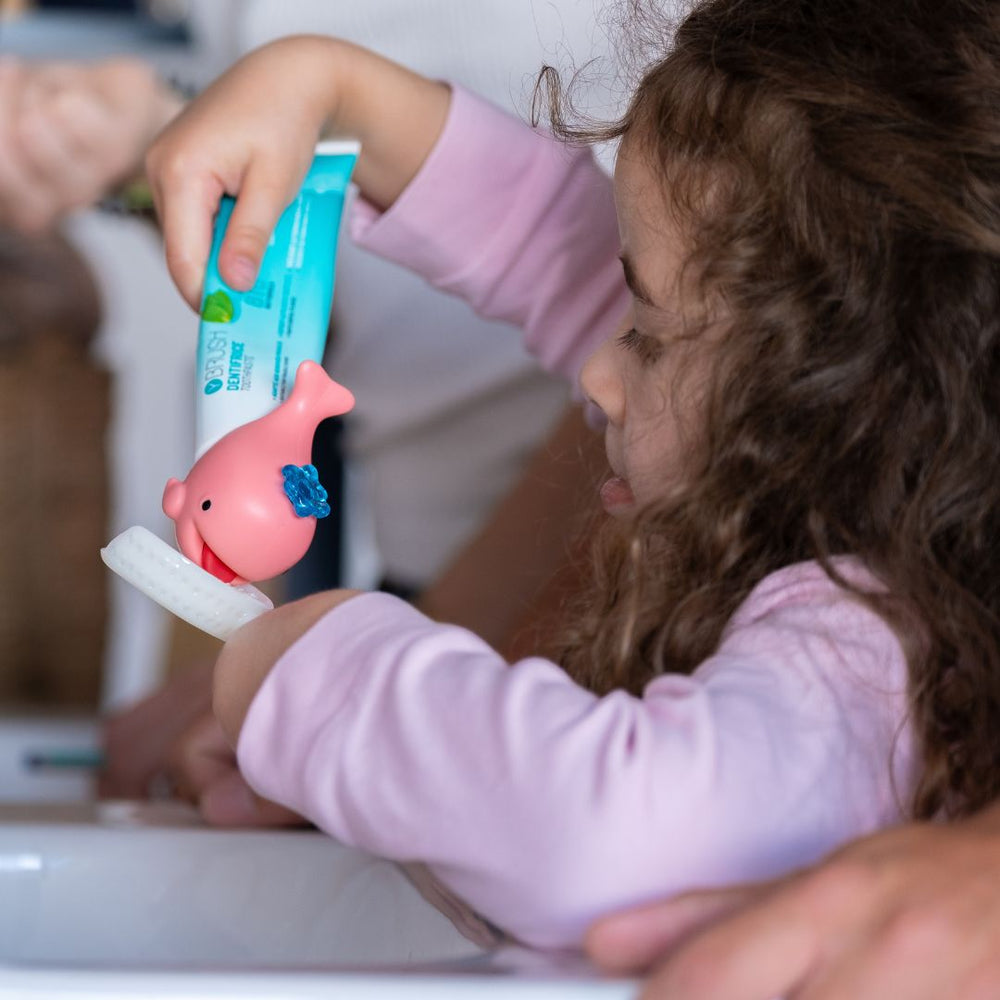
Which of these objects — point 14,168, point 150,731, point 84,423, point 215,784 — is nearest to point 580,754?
point 215,784

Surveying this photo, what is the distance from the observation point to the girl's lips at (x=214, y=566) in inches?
19.5

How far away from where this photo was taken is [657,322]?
54cm

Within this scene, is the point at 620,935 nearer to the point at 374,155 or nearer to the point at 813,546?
the point at 813,546

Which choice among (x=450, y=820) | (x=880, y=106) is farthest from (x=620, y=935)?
(x=880, y=106)

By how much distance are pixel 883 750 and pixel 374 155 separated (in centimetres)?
44

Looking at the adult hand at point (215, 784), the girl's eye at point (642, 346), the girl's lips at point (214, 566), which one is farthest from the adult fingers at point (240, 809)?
the girl's eye at point (642, 346)

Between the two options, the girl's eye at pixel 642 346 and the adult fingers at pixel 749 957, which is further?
the girl's eye at pixel 642 346


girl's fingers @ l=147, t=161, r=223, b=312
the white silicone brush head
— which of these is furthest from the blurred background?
the white silicone brush head

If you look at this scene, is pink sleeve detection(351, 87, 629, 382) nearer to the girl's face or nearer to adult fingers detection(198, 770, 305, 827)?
the girl's face

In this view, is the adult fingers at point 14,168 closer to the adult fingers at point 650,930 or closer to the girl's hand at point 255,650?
the girl's hand at point 255,650

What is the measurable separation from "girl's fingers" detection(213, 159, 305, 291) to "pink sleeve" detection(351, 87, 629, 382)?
0.14 m

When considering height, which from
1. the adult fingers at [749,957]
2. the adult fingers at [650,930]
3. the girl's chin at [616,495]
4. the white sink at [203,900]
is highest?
the girl's chin at [616,495]

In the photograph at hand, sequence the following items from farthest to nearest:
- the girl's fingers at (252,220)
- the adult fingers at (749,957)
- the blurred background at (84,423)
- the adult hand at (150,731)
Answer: the blurred background at (84,423), the adult hand at (150,731), the girl's fingers at (252,220), the adult fingers at (749,957)

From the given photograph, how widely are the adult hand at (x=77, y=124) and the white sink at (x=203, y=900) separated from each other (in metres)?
0.51
